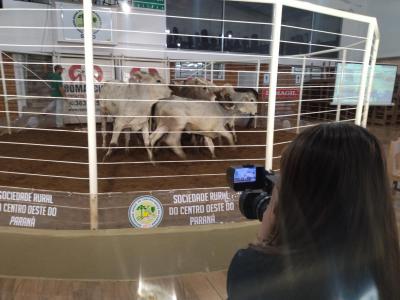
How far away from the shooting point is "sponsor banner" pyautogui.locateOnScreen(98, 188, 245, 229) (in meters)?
1.97

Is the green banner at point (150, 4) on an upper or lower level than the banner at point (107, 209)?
upper

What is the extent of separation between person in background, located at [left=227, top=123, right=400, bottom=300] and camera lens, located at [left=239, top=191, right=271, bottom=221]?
299 millimetres

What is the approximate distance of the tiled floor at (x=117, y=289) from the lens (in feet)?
5.88

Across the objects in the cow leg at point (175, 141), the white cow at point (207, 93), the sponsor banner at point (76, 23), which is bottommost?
the cow leg at point (175, 141)

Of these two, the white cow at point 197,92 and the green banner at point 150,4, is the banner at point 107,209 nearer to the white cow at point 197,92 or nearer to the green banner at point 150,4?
the white cow at point 197,92

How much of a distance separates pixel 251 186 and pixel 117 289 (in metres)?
1.21

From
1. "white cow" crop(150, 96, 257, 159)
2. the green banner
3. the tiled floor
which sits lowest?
the tiled floor

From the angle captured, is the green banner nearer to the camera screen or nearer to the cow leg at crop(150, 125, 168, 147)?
the cow leg at crop(150, 125, 168, 147)

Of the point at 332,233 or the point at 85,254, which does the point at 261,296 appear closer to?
the point at 332,233

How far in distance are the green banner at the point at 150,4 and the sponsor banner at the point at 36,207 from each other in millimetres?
5653

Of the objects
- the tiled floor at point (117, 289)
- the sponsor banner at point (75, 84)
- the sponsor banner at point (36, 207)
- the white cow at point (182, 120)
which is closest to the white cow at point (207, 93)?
the white cow at point (182, 120)

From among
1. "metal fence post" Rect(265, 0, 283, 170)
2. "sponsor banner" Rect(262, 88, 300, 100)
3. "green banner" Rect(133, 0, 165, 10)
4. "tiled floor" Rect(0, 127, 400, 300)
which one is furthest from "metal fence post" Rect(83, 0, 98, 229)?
"green banner" Rect(133, 0, 165, 10)

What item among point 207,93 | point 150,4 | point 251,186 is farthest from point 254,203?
point 150,4

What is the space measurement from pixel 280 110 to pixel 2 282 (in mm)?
6499
